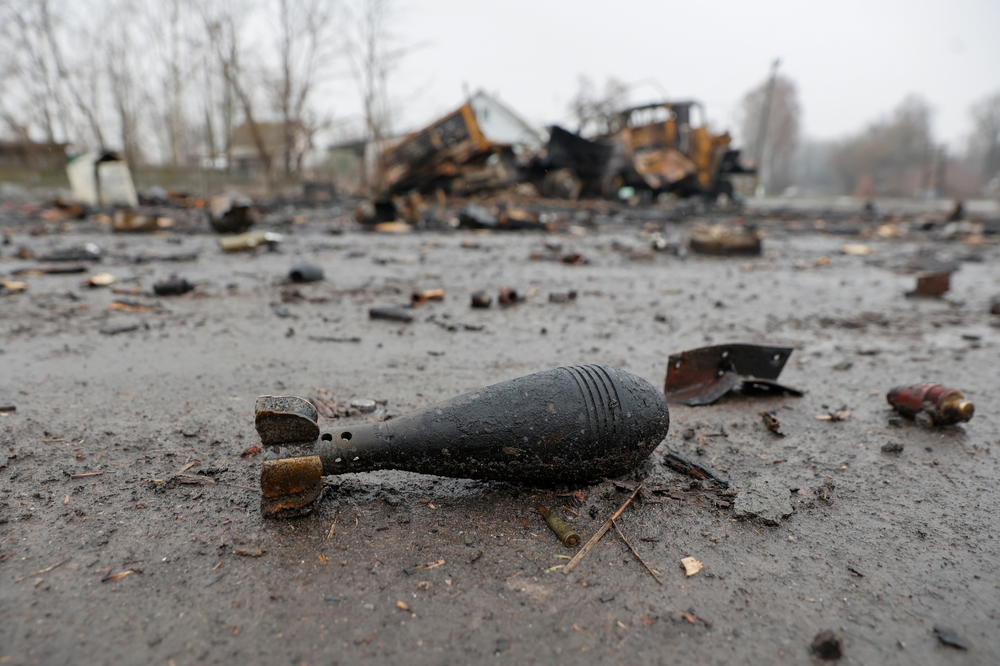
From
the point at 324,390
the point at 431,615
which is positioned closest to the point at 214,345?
the point at 324,390

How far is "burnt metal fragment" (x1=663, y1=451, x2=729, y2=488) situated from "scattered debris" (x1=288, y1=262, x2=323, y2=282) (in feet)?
12.4

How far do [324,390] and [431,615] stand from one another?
4.54ft

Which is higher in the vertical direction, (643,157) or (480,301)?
(643,157)

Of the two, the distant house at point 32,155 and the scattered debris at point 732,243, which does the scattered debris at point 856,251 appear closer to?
the scattered debris at point 732,243

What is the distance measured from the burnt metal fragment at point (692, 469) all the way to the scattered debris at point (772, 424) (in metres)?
0.47

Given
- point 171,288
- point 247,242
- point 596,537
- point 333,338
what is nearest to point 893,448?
point 596,537

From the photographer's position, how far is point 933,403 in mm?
2020

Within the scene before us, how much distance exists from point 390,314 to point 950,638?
3.06 meters

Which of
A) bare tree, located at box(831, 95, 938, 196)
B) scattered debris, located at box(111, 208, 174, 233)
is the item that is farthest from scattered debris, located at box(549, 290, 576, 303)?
bare tree, located at box(831, 95, 938, 196)

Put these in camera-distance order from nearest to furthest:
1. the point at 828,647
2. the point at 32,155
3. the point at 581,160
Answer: the point at 828,647
the point at 581,160
the point at 32,155

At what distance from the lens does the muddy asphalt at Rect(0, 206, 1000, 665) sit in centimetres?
104

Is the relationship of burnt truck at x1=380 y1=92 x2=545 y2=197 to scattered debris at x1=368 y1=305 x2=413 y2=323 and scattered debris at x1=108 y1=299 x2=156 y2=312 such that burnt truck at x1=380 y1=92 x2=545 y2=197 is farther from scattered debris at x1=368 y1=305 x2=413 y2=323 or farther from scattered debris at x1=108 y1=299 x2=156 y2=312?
scattered debris at x1=368 y1=305 x2=413 y2=323

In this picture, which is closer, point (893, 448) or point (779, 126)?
point (893, 448)

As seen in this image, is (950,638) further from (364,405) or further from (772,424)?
(364,405)
